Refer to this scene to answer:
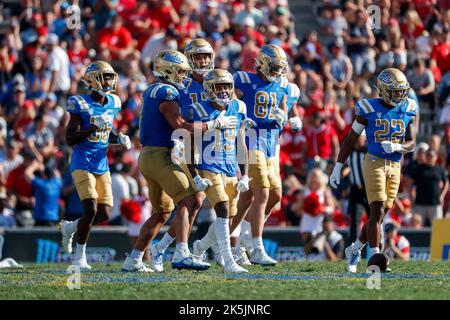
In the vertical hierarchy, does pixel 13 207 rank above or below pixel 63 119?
below

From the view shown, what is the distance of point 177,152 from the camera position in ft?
34.7

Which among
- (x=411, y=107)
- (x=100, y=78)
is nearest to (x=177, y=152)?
(x=100, y=78)

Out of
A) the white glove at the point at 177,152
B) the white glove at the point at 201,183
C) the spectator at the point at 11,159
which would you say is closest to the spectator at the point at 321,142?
the spectator at the point at 11,159

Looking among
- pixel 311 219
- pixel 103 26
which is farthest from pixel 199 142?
pixel 103 26

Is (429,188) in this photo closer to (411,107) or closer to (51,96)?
(411,107)

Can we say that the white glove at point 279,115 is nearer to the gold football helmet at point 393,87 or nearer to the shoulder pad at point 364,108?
the shoulder pad at point 364,108

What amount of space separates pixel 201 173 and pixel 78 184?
133 cm

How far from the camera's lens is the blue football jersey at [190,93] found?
37.1 feet

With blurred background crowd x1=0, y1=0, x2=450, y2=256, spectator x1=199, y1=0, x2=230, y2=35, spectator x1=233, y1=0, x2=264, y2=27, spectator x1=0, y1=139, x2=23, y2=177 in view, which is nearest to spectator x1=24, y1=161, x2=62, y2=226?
blurred background crowd x1=0, y1=0, x2=450, y2=256

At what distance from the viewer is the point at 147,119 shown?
35.6 feet

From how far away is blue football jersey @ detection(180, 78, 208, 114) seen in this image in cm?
1130

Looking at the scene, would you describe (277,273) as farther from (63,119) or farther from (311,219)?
(63,119)

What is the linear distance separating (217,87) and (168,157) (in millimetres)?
711

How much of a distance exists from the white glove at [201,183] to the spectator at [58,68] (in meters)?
8.41
